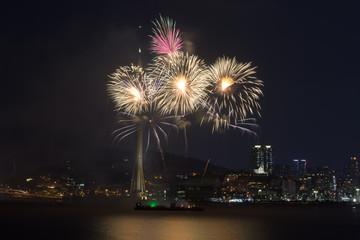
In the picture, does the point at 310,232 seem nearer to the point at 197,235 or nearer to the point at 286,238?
the point at 286,238

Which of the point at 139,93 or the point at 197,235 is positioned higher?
the point at 139,93

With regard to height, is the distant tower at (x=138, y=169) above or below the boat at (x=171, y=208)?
above

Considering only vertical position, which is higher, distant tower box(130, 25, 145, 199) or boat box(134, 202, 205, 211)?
distant tower box(130, 25, 145, 199)

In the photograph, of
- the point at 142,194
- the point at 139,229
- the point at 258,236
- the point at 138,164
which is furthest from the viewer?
the point at 142,194

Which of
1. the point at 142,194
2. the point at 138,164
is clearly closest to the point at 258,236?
the point at 138,164

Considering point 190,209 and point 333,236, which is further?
point 190,209

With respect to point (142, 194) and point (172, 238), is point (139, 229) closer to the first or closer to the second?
point (172, 238)

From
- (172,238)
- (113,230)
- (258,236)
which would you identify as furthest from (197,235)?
(113,230)

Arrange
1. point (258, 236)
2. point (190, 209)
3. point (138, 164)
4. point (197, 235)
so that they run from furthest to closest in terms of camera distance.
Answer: point (138, 164) < point (190, 209) < point (258, 236) < point (197, 235)

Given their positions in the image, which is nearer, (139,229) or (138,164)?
(139,229)
